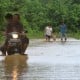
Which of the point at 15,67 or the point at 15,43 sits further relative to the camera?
the point at 15,43

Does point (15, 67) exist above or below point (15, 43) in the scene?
above

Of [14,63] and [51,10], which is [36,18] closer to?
[51,10]

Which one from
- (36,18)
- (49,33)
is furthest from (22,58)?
(36,18)

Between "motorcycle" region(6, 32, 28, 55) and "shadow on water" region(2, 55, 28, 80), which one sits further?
"motorcycle" region(6, 32, 28, 55)

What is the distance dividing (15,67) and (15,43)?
13.3ft

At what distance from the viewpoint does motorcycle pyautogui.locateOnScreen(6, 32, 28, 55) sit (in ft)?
59.4

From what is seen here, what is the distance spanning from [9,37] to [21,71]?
5.54 metres

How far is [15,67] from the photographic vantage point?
→ 14.1 m

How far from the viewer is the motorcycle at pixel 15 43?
18.1 m

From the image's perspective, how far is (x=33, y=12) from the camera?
5144 centimetres

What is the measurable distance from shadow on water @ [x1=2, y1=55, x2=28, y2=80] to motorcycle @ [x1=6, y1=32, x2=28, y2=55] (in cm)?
31

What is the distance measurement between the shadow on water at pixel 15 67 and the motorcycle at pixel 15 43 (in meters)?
0.31

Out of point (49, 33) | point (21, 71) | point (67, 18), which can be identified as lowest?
point (67, 18)

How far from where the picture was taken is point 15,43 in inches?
713
